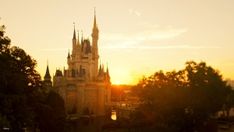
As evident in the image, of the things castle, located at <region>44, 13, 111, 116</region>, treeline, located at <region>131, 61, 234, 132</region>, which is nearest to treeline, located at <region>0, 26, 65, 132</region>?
treeline, located at <region>131, 61, 234, 132</region>

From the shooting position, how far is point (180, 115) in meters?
57.3

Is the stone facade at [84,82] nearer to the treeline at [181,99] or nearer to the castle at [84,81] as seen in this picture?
the castle at [84,81]

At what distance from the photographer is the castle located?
116m

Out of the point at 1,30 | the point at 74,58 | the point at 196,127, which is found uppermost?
the point at 74,58

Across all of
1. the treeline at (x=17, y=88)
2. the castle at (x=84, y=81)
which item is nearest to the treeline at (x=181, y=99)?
the treeline at (x=17, y=88)

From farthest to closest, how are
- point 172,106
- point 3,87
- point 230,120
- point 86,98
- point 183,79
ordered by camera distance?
point 86,98 → point 230,120 → point 183,79 → point 172,106 → point 3,87

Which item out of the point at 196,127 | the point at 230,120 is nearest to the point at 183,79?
the point at 196,127

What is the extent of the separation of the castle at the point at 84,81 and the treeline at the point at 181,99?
1945 inches

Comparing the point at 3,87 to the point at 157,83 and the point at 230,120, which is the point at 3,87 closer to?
the point at 157,83

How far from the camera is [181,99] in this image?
58188mm

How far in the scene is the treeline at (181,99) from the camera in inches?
2270

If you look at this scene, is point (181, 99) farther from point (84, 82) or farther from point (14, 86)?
point (84, 82)

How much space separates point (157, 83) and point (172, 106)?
6.71 m

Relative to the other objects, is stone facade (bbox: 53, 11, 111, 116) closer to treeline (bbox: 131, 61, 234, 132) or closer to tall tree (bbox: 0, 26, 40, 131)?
treeline (bbox: 131, 61, 234, 132)
